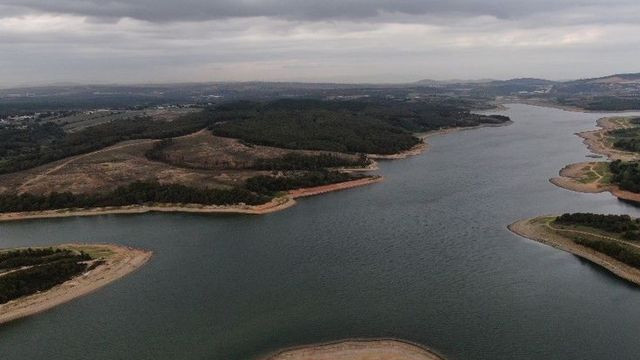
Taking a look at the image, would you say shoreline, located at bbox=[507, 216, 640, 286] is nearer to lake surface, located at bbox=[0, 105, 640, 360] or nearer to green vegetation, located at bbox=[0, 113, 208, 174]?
lake surface, located at bbox=[0, 105, 640, 360]

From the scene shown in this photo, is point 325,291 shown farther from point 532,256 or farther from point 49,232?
point 49,232

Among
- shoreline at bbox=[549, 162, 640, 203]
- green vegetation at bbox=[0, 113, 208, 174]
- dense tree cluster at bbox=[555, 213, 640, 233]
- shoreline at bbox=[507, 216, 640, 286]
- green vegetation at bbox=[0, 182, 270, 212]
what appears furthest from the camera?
green vegetation at bbox=[0, 113, 208, 174]

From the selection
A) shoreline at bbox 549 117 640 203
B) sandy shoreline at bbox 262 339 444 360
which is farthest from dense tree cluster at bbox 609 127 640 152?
sandy shoreline at bbox 262 339 444 360

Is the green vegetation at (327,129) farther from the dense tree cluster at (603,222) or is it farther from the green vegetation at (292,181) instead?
the dense tree cluster at (603,222)

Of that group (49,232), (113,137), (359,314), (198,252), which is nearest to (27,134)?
(113,137)

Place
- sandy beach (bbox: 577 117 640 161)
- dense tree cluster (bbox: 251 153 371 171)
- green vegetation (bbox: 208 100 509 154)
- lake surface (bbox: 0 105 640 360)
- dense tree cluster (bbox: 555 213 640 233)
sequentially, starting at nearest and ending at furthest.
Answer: lake surface (bbox: 0 105 640 360) < dense tree cluster (bbox: 555 213 640 233) < dense tree cluster (bbox: 251 153 371 171) < sandy beach (bbox: 577 117 640 161) < green vegetation (bbox: 208 100 509 154)

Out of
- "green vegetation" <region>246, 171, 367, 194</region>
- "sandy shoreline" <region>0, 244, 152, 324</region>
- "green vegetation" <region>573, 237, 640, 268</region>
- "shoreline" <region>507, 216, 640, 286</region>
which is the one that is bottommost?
"sandy shoreline" <region>0, 244, 152, 324</region>
